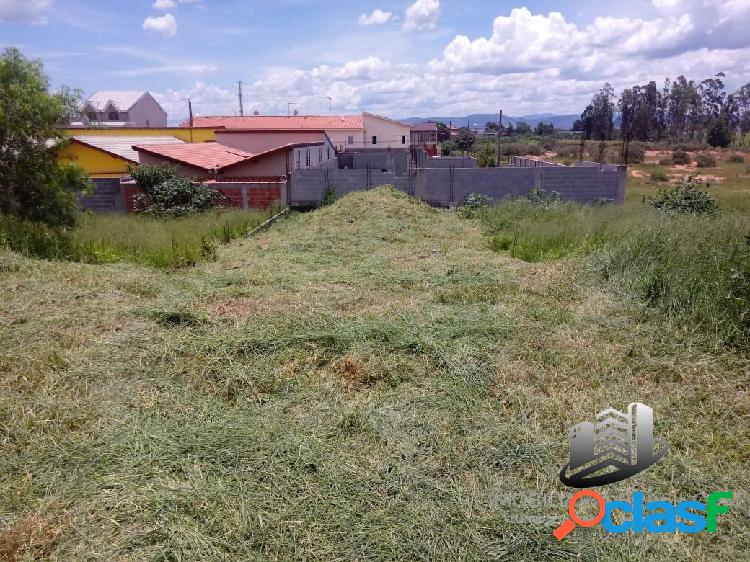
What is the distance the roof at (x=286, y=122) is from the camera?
3631 centimetres

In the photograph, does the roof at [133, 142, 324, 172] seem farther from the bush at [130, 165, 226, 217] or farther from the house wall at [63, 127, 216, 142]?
the house wall at [63, 127, 216, 142]

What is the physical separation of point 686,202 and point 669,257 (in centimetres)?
698

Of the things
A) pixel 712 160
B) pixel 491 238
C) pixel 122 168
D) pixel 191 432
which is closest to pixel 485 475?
pixel 191 432

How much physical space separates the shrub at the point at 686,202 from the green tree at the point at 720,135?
39.6 m

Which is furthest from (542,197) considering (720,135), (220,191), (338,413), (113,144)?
(720,135)

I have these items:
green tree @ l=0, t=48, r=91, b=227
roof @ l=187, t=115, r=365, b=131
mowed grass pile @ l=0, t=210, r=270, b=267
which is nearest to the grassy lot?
mowed grass pile @ l=0, t=210, r=270, b=267

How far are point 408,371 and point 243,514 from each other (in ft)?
6.34

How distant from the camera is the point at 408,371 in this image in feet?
14.1

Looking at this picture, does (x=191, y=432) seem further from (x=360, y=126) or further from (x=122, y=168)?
(x=360, y=126)

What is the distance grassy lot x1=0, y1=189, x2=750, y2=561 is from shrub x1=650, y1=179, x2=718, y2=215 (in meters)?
6.39

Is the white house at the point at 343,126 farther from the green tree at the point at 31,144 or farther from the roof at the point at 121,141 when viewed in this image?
the green tree at the point at 31,144

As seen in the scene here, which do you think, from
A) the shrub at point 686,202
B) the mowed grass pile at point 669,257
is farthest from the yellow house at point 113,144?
the shrub at point 686,202

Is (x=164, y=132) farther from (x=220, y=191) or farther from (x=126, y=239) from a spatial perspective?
(x=126, y=239)

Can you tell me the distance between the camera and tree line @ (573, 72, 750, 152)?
173 feet
